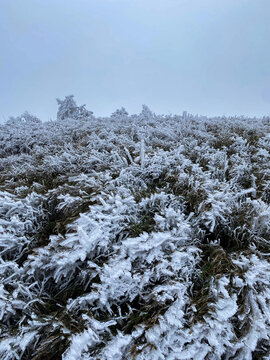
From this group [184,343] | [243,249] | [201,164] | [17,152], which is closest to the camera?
[184,343]

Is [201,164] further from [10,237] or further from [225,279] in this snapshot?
[10,237]

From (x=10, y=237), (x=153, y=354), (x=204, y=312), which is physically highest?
(x=10, y=237)

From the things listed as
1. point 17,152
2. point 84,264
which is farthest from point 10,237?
point 17,152

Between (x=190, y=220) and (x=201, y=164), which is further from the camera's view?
(x=201, y=164)

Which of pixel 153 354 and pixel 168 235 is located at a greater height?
pixel 168 235

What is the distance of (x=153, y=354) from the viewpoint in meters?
1.47

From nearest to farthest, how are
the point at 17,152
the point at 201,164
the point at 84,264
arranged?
the point at 84,264 → the point at 201,164 → the point at 17,152

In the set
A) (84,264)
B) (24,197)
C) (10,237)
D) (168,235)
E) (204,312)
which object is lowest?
(204,312)

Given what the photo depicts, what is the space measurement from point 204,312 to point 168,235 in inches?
25.1

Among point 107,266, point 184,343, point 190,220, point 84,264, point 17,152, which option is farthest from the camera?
point 17,152

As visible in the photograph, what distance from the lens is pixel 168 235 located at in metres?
2.03

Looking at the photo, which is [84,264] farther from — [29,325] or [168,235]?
[168,235]

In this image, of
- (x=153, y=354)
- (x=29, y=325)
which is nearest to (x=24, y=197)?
(x=29, y=325)

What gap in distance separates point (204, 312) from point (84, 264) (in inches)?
41.4
